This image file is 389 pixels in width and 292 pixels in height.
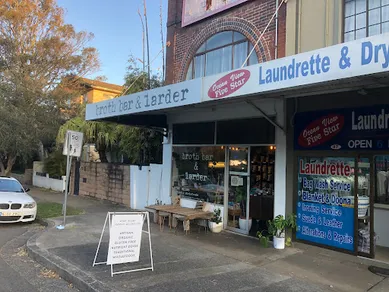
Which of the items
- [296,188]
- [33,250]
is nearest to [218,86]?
[296,188]

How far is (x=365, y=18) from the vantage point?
745 cm

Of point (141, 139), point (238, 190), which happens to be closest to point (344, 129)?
point (238, 190)

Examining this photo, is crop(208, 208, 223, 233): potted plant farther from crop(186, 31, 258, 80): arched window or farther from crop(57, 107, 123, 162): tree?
crop(57, 107, 123, 162): tree

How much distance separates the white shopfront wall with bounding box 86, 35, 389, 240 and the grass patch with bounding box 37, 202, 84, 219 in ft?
10.00

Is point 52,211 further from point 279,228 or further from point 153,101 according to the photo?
point 279,228

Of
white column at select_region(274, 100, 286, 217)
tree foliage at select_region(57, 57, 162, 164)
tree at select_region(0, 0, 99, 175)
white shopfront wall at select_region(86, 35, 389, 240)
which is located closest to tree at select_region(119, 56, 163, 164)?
tree foliage at select_region(57, 57, 162, 164)

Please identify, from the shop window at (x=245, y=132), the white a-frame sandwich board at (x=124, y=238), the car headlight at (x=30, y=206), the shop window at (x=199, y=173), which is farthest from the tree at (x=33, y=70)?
the white a-frame sandwich board at (x=124, y=238)

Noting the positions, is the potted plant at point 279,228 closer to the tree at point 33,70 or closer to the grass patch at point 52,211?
the grass patch at point 52,211

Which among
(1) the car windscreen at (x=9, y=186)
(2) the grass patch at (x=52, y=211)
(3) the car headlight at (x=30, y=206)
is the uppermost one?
(1) the car windscreen at (x=9, y=186)

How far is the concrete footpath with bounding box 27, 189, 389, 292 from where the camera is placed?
17.5 ft

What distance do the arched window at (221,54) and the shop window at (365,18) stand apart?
8.15ft

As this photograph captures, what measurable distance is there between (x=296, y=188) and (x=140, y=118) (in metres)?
5.46

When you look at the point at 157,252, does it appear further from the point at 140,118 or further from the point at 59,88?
the point at 59,88

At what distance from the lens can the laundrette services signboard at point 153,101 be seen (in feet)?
23.9
